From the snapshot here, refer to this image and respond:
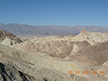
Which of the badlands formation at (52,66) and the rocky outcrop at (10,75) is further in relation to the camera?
the badlands formation at (52,66)

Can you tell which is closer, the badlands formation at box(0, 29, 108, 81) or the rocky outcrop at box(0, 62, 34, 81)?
the rocky outcrop at box(0, 62, 34, 81)

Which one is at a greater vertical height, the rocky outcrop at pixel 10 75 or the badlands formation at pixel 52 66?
the rocky outcrop at pixel 10 75

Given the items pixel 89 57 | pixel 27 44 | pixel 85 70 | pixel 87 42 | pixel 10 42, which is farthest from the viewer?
pixel 10 42

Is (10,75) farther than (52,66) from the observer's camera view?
No

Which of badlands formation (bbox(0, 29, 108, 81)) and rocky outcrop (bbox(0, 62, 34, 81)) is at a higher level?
rocky outcrop (bbox(0, 62, 34, 81))

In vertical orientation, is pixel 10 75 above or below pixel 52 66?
above

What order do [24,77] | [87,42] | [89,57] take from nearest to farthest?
1. [24,77]
2. [89,57]
3. [87,42]

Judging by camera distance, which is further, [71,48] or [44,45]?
[44,45]

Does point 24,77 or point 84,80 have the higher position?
point 24,77

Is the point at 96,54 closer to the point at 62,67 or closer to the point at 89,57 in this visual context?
the point at 89,57

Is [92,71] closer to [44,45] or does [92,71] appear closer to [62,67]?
[62,67]

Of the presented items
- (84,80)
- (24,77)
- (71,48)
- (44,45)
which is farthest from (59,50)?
(24,77)
